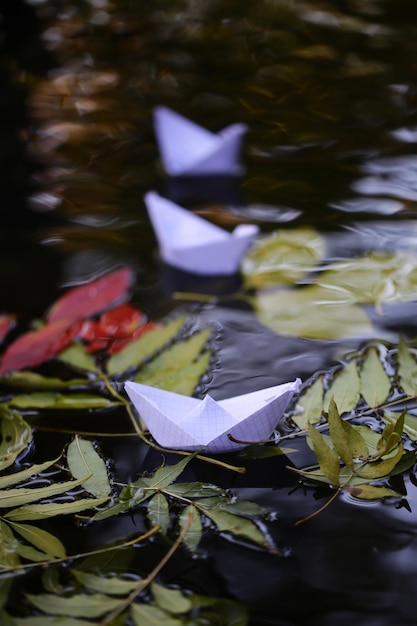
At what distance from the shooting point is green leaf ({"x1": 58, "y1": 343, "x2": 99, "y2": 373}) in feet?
2.45

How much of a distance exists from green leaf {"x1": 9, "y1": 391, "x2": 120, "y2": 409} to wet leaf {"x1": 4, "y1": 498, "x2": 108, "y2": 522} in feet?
0.49

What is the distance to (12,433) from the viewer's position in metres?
0.65

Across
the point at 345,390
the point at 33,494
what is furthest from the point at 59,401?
the point at 345,390

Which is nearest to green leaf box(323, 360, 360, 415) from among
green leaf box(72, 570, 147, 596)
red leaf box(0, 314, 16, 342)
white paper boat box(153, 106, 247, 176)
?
green leaf box(72, 570, 147, 596)

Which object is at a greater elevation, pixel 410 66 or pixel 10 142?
pixel 410 66

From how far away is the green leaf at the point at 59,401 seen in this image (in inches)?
27.1

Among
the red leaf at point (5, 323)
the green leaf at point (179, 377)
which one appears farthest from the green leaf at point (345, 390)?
the red leaf at point (5, 323)

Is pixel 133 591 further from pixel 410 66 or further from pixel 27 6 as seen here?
pixel 27 6

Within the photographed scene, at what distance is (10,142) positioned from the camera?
4.22 ft

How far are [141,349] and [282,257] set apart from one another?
0.25 meters

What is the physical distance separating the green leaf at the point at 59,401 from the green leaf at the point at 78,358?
44 millimetres

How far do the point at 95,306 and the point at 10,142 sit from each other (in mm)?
537

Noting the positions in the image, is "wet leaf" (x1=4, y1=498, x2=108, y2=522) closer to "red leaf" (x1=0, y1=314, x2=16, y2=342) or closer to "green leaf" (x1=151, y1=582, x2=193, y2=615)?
"green leaf" (x1=151, y1=582, x2=193, y2=615)

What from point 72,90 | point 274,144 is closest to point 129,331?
point 274,144
